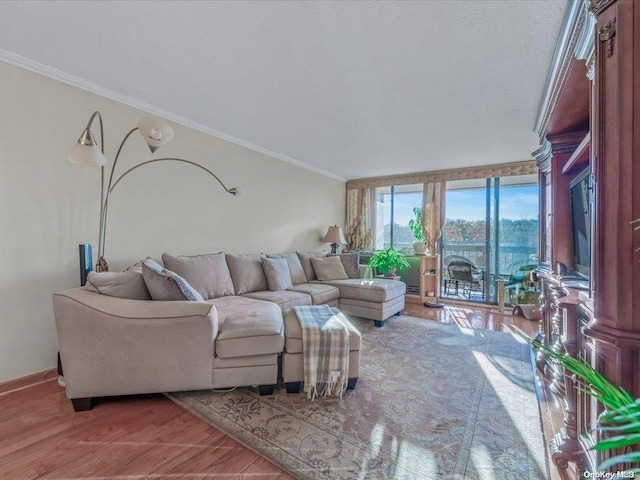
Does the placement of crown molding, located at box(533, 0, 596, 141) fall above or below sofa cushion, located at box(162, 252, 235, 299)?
above

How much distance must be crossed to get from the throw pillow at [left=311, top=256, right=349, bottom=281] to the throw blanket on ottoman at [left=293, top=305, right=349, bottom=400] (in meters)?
2.31

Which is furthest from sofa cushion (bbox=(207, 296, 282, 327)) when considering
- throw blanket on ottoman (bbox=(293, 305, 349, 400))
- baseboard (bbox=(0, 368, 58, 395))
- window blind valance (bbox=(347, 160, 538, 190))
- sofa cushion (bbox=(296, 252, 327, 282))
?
window blind valance (bbox=(347, 160, 538, 190))

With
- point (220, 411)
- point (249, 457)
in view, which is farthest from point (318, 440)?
point (220, 411)

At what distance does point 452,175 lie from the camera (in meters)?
5.29

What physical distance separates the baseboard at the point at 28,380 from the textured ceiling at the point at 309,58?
2393 mm

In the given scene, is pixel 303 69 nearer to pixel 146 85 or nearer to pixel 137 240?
pixel 146 85

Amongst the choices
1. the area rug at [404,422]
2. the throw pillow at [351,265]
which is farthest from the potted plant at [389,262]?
the area rug at [404,422]

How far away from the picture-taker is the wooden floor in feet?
4.63

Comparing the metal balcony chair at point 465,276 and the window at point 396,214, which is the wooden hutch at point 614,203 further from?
the window at point 396,214

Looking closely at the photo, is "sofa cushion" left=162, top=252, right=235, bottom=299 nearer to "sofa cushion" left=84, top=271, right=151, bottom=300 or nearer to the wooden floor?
"sofa cushion" left=84, top=271, right=151, bottom=300

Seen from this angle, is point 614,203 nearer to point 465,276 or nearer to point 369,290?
point 369,290

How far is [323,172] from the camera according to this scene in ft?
18.6

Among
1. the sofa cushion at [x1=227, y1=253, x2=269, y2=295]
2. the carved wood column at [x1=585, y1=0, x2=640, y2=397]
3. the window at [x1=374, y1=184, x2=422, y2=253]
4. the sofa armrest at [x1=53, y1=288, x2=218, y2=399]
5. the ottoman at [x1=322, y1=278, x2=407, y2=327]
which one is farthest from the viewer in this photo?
the window at [x1=374, y1=184, x2=422, y2=253]

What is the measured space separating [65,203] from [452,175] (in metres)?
5.40
